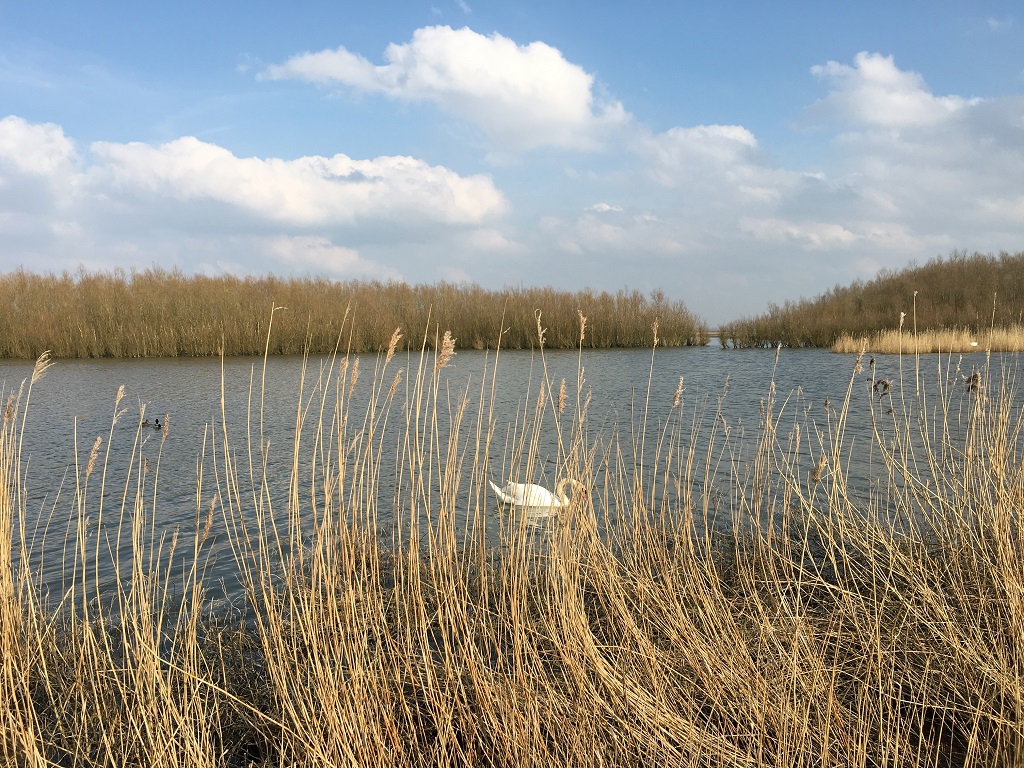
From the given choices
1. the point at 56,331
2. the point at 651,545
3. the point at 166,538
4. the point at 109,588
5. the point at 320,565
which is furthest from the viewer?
the point at 56,331

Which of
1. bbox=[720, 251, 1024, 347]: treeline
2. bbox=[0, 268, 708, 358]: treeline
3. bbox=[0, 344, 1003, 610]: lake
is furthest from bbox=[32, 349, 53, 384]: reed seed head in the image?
bbox=[720, 251, 1024, 347]: treeline

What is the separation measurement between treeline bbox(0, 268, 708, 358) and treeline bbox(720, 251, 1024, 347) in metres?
4.52

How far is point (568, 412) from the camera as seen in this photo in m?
10.3

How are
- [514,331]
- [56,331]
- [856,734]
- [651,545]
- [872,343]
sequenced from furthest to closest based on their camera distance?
[514,331] → [872,343] → [56,331] → [651,545] → [856,734]

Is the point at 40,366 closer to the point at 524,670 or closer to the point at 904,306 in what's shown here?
the point at 524,670


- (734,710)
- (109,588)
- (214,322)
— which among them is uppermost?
(214,322)

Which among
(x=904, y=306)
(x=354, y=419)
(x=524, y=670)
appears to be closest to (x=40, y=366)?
(x=524, y=670)

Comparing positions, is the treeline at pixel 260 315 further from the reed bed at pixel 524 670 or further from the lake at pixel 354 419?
the reed bed at pixel 524 670

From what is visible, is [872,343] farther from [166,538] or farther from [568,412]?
[166,538]

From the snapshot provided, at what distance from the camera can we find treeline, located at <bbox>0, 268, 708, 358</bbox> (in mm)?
23453

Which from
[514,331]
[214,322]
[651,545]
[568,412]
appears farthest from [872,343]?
[651,545]

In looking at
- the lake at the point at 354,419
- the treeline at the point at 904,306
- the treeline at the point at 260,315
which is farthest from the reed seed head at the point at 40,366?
the treeline at the point at 904,306

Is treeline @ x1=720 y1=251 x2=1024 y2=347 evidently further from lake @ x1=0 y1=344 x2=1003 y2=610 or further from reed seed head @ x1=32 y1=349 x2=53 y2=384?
reed seed head @ x1=32 y1=349 x2=53 y2=384

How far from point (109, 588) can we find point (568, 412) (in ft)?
21.8
